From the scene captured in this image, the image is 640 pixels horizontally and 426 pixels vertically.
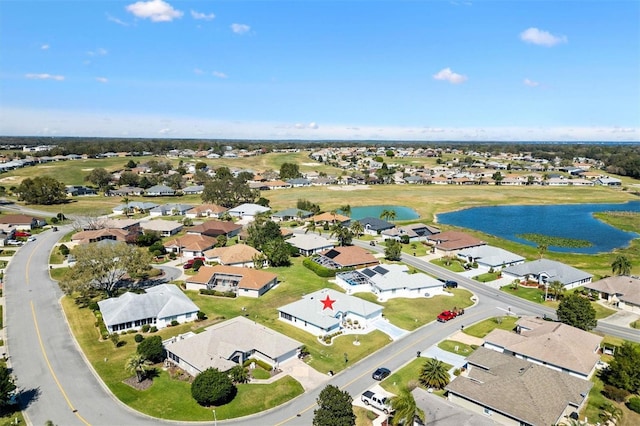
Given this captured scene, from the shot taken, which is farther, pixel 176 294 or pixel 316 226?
pixel 316 226

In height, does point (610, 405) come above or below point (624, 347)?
below

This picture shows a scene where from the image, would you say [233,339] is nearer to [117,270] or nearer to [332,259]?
[117,270]

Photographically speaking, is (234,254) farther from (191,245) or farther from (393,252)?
(393,252)

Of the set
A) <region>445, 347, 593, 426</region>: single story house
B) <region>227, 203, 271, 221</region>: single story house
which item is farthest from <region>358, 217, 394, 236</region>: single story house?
<region>445, 347, 593, 426</region>: single story house

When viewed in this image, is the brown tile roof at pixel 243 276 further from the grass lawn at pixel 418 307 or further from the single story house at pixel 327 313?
the grass lawn at pixel 418 307

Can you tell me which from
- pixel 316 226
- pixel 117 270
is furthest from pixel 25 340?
pixel 316 226

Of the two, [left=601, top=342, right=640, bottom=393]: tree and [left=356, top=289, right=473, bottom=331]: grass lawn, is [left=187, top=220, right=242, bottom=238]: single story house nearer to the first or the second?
[left=356, top=289, right=473, bottom=331]: grass lawn
